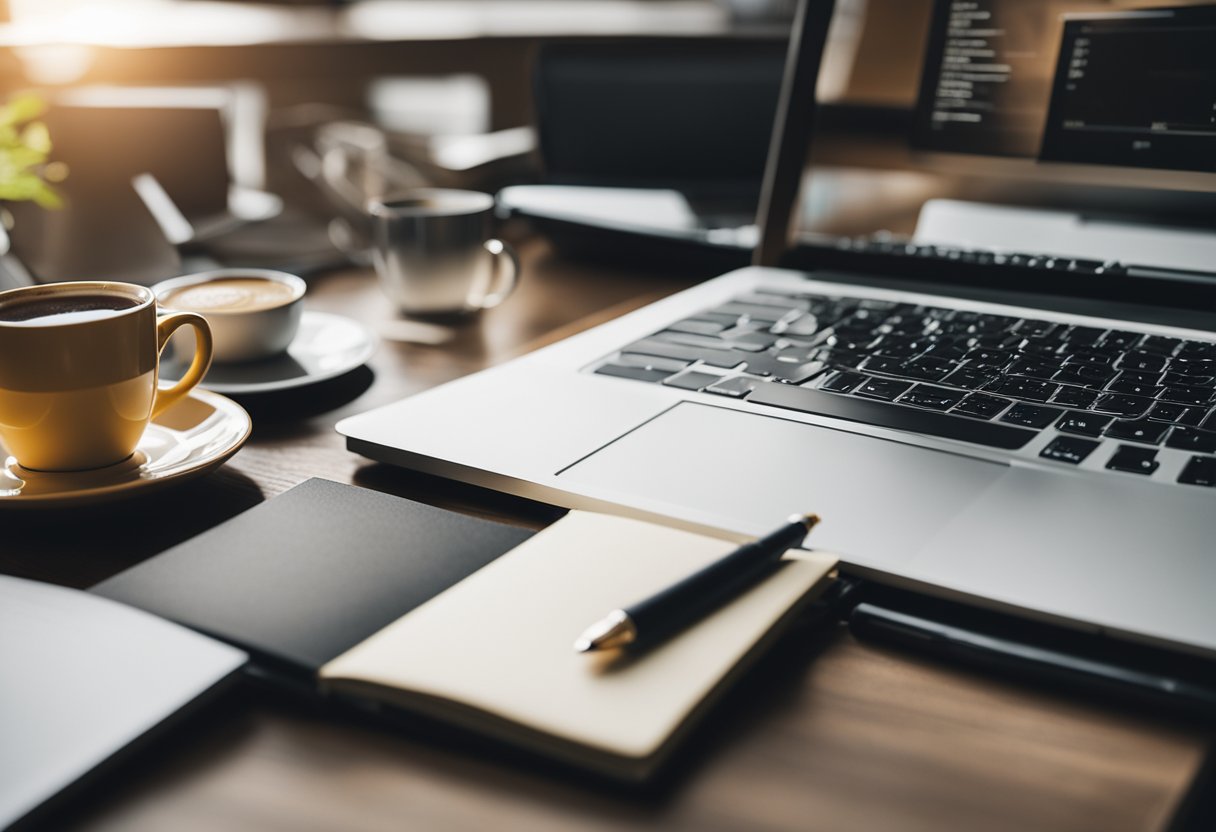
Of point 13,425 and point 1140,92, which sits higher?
point 1140,92

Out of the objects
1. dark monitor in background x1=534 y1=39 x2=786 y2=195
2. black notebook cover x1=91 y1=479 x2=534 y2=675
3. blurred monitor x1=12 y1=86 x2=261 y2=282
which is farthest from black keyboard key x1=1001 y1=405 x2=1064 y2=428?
blurred monitor x1=12 y1=86 x2=261 y2=282


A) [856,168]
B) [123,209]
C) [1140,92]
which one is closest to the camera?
[1140,92]

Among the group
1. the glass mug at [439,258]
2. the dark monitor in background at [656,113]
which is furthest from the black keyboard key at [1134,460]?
the dark monitor in background at [656,113]

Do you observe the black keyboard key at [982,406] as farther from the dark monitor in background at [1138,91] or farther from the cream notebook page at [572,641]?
the dark monitor in background at [1138,91]

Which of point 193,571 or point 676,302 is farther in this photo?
point 676,302

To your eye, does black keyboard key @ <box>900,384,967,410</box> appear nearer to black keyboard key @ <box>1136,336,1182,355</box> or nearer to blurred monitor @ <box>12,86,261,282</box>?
black keyboard key @ <box>1136,336,1182,355</box>

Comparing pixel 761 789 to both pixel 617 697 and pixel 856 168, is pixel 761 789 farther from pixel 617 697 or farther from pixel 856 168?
pixel 856 168

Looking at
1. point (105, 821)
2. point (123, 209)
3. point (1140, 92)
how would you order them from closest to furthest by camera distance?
point (105, 821) < point (1140, 92) < point (123, 209)

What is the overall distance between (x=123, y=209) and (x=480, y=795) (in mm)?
832

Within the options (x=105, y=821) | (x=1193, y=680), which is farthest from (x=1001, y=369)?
(x=105, y=821)

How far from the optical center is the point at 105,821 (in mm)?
295

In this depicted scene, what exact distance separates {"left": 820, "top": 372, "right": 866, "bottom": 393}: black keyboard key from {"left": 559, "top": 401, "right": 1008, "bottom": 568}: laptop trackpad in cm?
5

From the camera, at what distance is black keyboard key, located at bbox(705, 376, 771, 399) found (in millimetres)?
562

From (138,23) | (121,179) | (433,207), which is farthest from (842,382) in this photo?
(138,23)
